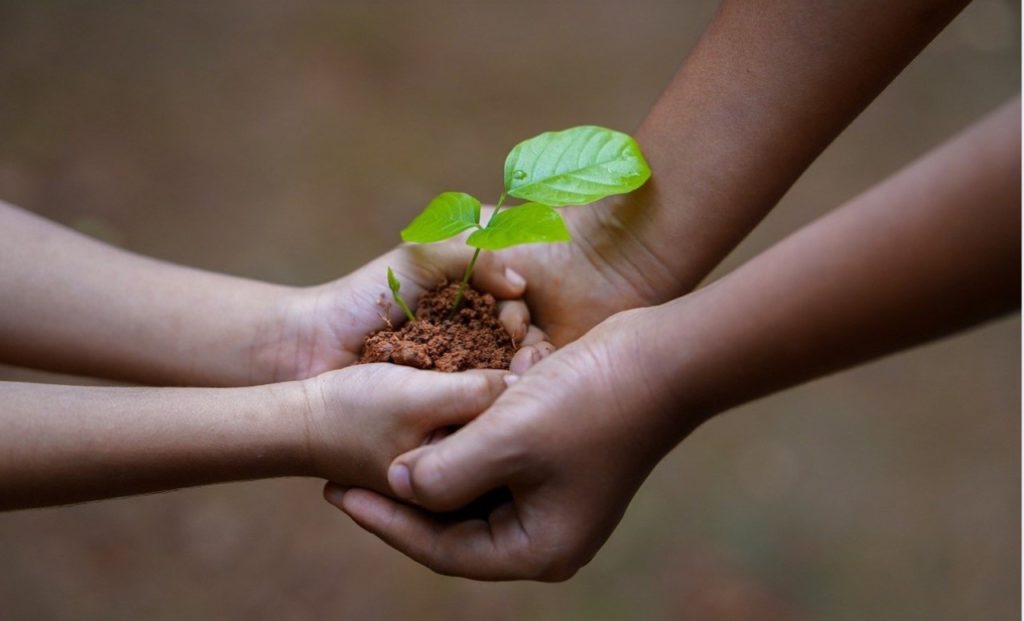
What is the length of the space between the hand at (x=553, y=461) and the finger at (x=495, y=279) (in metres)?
0.22

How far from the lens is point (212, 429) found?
896mm

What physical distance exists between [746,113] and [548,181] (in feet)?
0.81

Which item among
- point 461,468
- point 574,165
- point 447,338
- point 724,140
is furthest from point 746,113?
point 461,468

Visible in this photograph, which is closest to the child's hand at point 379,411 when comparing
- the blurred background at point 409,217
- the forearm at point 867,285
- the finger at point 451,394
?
the finger at point 451,394

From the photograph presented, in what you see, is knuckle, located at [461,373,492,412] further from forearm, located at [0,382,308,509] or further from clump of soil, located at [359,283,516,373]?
forearm, located at [0,382,308,509]

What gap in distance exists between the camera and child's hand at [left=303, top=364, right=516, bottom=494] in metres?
0.88

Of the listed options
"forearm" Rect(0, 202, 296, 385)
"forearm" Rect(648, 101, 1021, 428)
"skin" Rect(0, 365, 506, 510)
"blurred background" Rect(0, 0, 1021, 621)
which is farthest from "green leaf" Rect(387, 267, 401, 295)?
"blurred background" Rect(0, 0, 1021, 621)

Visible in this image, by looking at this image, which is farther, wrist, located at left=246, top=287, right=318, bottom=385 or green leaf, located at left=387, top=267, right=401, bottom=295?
wrist, located at left=246, top=287, right=318, bottom=385

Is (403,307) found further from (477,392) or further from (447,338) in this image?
(477,392)

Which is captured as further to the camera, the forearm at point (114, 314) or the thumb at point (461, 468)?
the forearm at point (114, 314)

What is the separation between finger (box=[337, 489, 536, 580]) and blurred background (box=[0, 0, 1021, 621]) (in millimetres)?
861

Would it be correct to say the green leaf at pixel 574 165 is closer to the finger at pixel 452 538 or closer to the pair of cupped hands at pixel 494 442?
the pair of cupped hands at pixel 494 442

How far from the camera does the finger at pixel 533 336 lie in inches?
41.3

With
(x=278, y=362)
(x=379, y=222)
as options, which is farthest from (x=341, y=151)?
(x=278, y=362)
